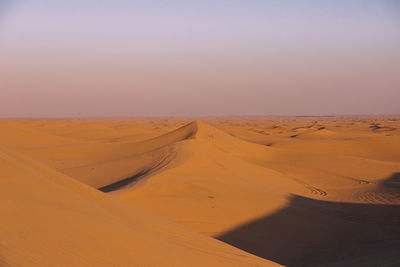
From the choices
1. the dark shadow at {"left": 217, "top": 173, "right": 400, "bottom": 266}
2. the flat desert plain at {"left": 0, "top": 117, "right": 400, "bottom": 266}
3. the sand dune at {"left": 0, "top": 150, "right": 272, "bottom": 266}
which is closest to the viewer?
the sand dune at {"left": 0, "top": 150, "right": 272, "bottom": 266}

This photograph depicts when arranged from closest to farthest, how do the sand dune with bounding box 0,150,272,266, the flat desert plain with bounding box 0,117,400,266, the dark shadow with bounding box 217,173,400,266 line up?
1. the sand dune with bounding box 0,150,272,266
2. the flat desert plain with bounding box 0,117,400,266
3. the dark shadow with bounding box 217,173,400,266

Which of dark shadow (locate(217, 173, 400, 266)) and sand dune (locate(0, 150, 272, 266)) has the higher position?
sand dune (locate(0, 150, 272, 266))

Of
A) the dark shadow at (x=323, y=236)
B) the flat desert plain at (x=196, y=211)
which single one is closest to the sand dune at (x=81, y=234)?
the flat desert plain at (x=196, y=211)

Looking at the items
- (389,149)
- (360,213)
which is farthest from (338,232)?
(389,149)

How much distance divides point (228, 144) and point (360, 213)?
1193 centimetres

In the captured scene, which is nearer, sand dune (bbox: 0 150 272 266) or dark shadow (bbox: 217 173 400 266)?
sand dune (bbox: 0 150 272 266)

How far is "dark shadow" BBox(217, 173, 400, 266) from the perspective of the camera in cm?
599

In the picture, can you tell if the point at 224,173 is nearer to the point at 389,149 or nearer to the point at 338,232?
the point at 338,232

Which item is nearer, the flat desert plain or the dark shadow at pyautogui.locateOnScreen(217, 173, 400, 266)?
the flat desert plain

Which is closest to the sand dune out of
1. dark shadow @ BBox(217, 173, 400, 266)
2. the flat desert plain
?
the flat desert plain

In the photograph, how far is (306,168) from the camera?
16750 millimetres

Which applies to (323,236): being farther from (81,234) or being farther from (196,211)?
(81,234)

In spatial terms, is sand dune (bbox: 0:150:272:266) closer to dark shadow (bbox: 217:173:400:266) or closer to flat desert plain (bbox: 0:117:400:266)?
flat desert plain (bbox: 0:117:400:266)

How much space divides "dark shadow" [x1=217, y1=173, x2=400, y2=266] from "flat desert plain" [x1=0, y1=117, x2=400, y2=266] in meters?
0.02
